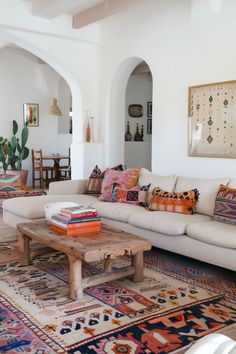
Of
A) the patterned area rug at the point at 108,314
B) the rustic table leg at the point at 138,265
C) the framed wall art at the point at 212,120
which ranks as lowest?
the patterned area rug at the point at 108,314

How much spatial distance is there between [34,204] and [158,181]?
1.44m

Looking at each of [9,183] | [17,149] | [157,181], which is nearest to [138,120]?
[17,149]

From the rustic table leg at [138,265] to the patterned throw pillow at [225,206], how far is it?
933 mm

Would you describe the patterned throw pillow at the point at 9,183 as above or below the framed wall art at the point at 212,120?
below

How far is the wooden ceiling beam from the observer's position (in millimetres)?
5058

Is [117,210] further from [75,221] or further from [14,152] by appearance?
[14,152]

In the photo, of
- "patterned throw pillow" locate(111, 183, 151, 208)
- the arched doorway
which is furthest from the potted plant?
"patterned throw pillow" locate(111, 183, 151, 208)

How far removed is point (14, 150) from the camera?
885 centimetres

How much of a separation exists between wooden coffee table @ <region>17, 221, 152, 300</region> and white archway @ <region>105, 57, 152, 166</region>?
322 centimetres

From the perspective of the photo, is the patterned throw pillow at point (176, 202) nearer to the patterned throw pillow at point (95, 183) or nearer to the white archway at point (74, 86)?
the patterned throw pillow at point (95, 183)

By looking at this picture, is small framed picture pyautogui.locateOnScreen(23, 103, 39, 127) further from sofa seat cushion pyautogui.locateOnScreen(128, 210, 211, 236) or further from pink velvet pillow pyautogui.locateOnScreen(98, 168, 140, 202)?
sofa seat cushion pyautogui.locateOnScreen(128, 210, 211, 236)

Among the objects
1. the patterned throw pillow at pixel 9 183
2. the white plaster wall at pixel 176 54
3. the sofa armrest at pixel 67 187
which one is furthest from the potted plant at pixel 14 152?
the sofa armrest at pixel 67 187

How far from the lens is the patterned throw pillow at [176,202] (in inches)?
163

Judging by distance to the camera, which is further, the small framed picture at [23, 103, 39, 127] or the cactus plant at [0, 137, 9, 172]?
the small framed picture at [23, 103, 39, 127]
